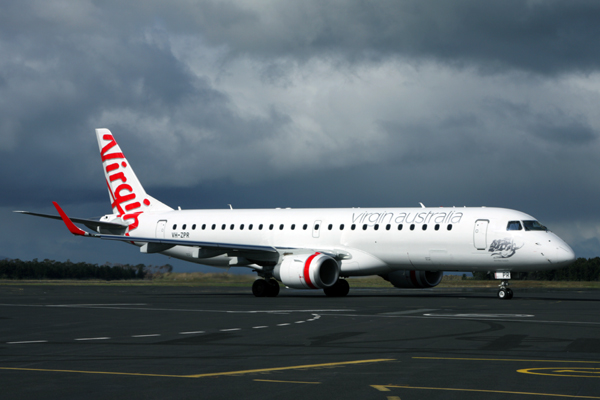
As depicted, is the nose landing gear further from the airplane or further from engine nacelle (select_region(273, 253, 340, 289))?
engine nacelle (select_region(273, 253, 340, 289))

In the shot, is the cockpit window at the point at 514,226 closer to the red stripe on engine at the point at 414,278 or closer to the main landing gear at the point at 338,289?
the red stripe on engine at the point at 414,278

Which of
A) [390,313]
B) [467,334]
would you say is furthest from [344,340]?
[390,313]

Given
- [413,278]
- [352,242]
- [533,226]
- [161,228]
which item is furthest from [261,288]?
[533,226]

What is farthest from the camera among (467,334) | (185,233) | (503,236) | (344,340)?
(185,233)

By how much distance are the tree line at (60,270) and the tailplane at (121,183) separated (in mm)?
19551

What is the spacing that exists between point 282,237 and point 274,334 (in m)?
23.4

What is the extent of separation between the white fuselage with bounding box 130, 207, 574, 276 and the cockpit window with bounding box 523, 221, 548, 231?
193mm

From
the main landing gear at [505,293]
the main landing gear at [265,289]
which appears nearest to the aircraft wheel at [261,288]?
the main landing gear at [265,289]

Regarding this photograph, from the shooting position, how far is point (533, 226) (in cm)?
3266

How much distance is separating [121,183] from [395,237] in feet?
68.3

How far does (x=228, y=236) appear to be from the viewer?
4162cm

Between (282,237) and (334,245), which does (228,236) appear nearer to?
(282,237)

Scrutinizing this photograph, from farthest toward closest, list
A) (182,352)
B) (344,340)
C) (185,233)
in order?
(185,233) → (344,340) → (182,352)

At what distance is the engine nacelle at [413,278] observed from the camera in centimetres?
3875
